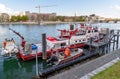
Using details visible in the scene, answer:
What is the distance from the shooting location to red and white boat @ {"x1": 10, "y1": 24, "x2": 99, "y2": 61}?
28.0 metres

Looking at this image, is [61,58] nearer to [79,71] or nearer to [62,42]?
[62,42]

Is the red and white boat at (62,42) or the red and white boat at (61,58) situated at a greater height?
the red and white boat at (62,42)

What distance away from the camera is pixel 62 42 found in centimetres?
3225

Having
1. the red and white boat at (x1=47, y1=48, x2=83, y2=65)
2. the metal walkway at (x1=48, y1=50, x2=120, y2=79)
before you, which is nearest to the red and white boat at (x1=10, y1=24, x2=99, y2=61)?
the red and white boat at (x1=47, y1=48, x2=83, y2=65)

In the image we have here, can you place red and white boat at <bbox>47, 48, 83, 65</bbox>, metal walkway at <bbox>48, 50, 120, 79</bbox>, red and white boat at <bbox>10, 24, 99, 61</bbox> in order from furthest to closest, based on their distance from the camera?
red and white boat at <bbox>10, 24, 99, 61</bbox>
red and white boat at <bbox>47, 48, 83, 65</bbox>
metal walkway at <bbox>48, 50, 120, 79</bbox>

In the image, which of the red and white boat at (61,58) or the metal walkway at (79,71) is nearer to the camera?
the metal walkway at (79,71)

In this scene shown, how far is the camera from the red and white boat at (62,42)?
28.0 metres

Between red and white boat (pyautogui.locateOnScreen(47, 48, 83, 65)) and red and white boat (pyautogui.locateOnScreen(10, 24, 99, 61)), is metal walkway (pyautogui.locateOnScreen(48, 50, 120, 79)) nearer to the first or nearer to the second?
red and white boat (pyautogui.locateOnScreen(47, 48, 83, 65))

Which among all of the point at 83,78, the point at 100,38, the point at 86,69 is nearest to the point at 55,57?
the point at 86,69

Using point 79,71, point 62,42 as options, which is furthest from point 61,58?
point 79,71

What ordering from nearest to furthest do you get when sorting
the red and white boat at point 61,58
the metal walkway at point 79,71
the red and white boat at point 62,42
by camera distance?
the metal walkway at point 79,71 → the red and white boat at point 61,58 → the red and white boat at point 62,42

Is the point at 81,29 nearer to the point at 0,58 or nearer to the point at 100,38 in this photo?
the point at 100,38

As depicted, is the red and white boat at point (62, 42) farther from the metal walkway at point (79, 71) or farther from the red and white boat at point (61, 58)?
the metal walkway at point (79, 71)

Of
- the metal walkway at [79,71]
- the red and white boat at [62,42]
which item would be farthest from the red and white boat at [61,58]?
the metal walkway at [79,71]
